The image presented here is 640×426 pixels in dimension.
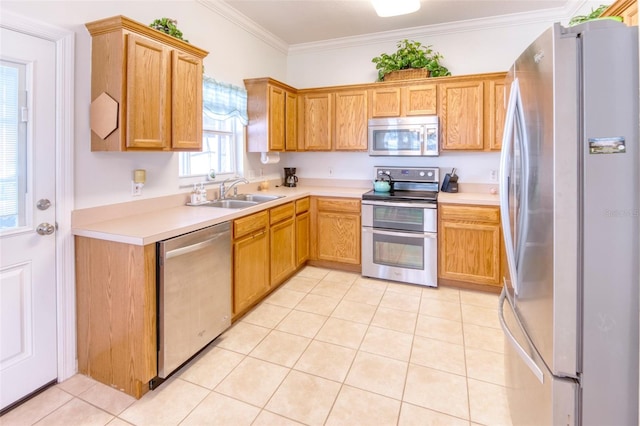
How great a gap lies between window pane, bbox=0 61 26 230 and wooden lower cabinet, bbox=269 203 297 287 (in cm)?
179

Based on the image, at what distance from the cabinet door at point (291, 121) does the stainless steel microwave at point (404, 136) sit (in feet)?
3.19

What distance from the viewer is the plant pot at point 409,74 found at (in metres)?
3.78

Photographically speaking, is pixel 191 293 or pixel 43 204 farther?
pixel 191 293

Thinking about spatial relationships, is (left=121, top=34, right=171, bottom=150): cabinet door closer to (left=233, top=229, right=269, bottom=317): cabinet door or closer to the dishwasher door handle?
the dishwasher door handle

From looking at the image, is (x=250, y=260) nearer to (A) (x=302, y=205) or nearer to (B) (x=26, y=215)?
(A) (x=302, y=205)

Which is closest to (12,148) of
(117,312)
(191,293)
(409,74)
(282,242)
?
(117,312)

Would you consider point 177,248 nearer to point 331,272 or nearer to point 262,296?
point 262,296

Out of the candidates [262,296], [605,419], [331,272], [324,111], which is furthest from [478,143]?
[605,419]

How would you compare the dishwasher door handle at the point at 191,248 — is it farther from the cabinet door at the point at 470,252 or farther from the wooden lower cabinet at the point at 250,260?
the cabinet door at the point at 470,252

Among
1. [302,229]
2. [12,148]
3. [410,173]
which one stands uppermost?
[410,173]

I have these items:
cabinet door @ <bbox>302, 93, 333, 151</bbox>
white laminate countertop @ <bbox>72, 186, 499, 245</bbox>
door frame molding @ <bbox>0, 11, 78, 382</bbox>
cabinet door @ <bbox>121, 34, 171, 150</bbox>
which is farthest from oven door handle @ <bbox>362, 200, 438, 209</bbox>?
door frame molding @ <bbox>0, 11, 78, 382</bbox>

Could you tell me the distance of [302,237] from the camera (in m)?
3.94

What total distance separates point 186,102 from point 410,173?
2.61m

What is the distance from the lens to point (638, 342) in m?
1.07
